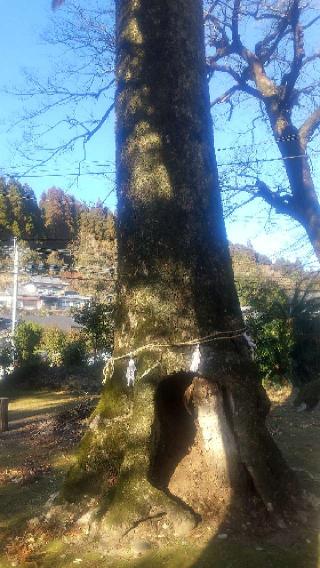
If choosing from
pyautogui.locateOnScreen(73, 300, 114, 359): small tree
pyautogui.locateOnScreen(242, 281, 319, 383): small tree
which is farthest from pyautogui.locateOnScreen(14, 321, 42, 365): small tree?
pyautogui.locateOnScreen(242, 281, 319, 383): small tree

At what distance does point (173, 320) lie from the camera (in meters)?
4.19

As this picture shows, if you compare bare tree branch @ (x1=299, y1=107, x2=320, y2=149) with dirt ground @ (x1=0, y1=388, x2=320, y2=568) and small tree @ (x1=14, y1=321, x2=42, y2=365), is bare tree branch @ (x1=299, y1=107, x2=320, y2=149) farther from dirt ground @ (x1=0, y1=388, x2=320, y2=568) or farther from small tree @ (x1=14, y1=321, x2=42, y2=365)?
small tree @ (x1=14, y1=321, x2=42, y2=365)

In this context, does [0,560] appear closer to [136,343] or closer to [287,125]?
[136,343]

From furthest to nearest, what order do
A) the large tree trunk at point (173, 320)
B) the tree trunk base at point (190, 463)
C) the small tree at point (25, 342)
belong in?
the small tree at point (25, 342), the large tree trunk at point (173, 320), the tree trunk base at point (190, 463)

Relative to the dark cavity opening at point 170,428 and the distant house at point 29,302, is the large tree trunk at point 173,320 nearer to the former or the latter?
the dark cavity opening at point 170,428

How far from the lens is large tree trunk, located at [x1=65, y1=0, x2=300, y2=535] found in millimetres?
3924

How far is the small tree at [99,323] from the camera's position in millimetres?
15430

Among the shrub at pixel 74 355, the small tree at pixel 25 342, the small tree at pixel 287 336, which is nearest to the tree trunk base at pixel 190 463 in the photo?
the small tree at pixel 287 336

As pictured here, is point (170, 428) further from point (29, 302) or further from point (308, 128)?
point (29, 302)

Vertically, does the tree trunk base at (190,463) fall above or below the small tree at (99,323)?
below

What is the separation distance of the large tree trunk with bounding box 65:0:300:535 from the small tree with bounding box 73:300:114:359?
10.9 meters

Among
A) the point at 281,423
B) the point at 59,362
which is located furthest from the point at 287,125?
the point at 59,362

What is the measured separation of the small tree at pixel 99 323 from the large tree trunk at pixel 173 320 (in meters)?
10.9

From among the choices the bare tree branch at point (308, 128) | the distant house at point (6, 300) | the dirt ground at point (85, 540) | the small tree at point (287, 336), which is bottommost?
the dirt ground at point (85, 540)
